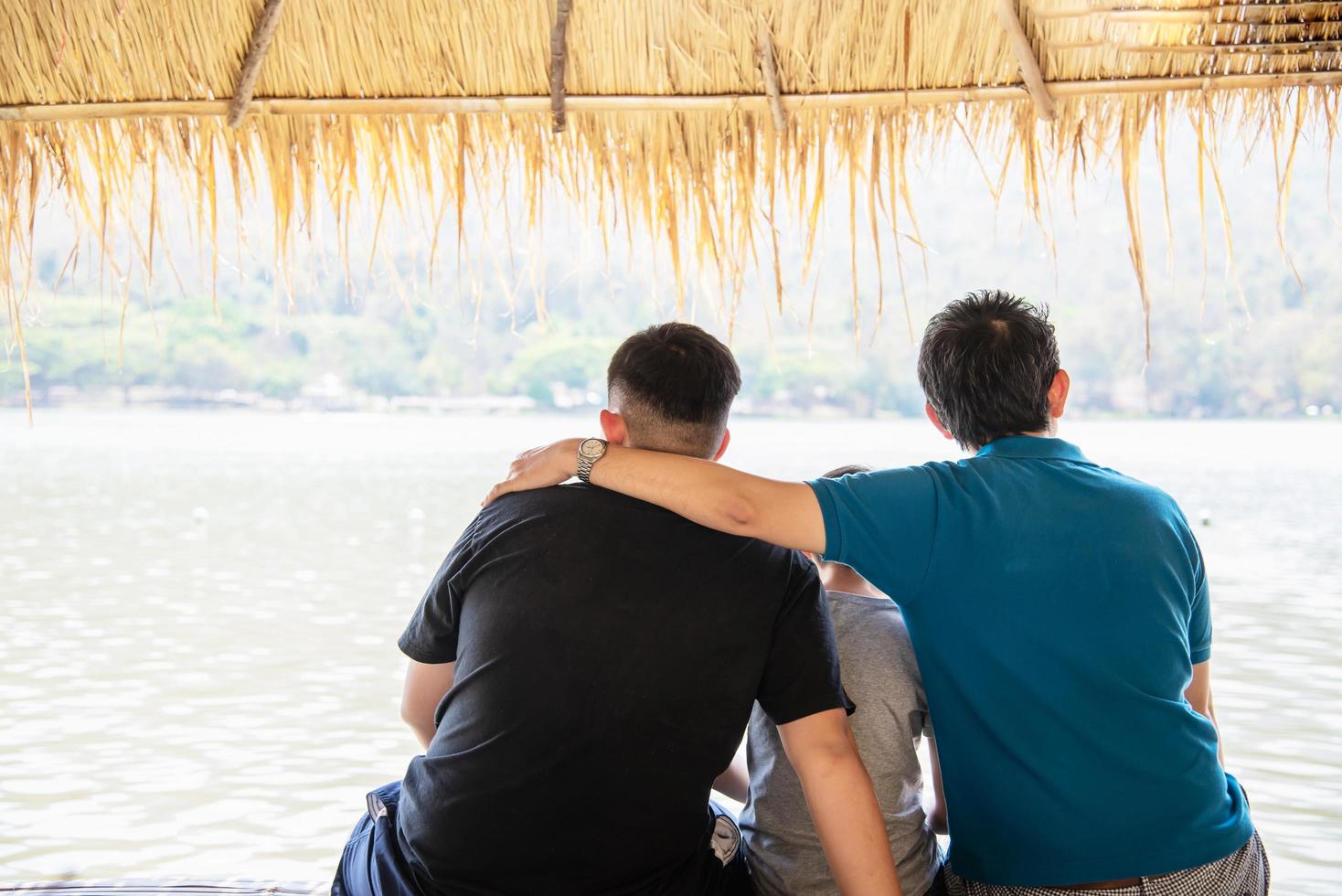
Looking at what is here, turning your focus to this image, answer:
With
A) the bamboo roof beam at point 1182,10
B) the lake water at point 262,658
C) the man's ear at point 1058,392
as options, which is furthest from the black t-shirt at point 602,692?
the lake water at point 262,658

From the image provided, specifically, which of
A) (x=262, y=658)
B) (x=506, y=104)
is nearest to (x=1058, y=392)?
(x=506, y=104)

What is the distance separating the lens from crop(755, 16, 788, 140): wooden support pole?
2.42 metres

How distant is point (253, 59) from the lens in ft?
8.01

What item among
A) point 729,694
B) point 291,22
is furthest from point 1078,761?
point 291,22

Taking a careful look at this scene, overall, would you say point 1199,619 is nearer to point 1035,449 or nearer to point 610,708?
point 1035,449

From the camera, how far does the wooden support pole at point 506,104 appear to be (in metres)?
2.52

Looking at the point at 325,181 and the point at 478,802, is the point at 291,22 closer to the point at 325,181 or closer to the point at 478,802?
the point at 325,181

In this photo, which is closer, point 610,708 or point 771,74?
point 610,708

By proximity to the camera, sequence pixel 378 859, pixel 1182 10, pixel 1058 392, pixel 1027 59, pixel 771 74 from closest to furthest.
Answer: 1. pixel 378 859
2. pixel 1058 392
3. pixel 1182 10
4. pixel 1027 59
5. pixel 771 74

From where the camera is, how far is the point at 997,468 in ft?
4.79

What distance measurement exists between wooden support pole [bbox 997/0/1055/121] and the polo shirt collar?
1.15 metres

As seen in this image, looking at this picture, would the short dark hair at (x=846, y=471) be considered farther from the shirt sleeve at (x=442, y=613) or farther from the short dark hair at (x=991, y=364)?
the shirt sleeve at (x=442, y=613)

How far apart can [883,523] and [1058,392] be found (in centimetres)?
36

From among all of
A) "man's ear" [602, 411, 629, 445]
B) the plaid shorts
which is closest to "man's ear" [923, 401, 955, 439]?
"man's ear" [602, 411, 629, 445]
